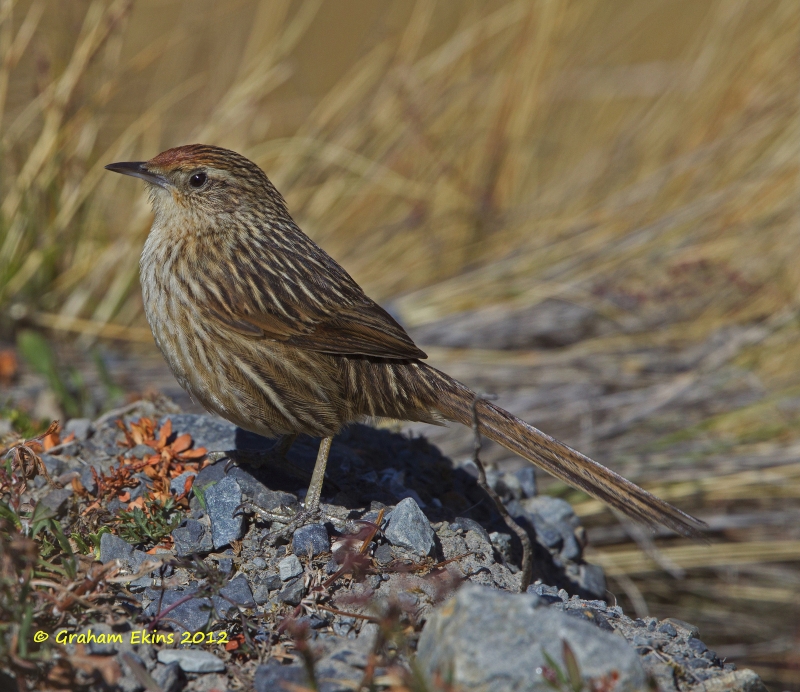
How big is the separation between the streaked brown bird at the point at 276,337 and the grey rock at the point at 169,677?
929mm

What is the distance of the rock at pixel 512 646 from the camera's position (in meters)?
2.28

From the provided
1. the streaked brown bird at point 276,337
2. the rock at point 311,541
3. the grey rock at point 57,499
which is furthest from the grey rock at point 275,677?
the grey rock at point 57,499

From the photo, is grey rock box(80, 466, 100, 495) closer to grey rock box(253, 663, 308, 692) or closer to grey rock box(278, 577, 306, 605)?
grey rock box(278, 577, 306, 605)

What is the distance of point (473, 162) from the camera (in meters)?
6.84

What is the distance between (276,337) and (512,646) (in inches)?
68.8

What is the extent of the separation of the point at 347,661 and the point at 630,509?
1289 millimetres

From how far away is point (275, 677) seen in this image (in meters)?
2.51

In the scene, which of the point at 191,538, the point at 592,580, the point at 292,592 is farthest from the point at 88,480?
the point at 592,580

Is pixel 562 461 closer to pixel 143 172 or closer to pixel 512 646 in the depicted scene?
pixel 512 646

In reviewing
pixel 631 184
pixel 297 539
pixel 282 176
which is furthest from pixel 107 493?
pixel 631 184

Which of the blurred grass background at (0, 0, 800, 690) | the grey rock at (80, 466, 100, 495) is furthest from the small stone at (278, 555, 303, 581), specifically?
the blurred grass background at (0, 0, 800, 690)

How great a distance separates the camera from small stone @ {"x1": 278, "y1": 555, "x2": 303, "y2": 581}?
299 cm

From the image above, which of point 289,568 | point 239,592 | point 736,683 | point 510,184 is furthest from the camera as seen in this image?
point 510,184

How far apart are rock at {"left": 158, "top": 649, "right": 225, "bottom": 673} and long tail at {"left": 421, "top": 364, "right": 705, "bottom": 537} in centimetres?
134
